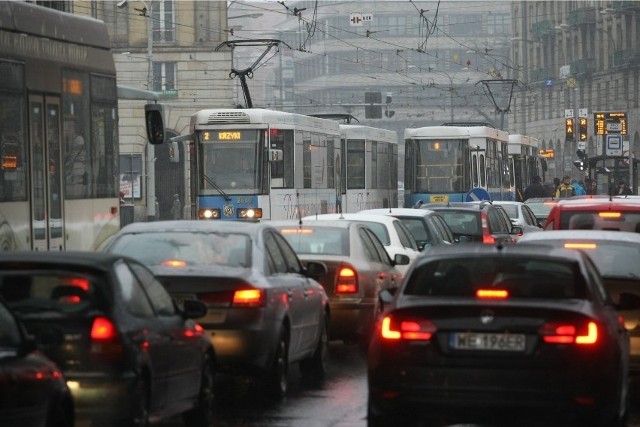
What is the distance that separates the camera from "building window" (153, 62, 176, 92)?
70938 millimetres

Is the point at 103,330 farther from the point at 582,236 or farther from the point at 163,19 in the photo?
the point at 163,19

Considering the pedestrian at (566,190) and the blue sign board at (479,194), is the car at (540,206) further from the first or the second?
the pedestrian at (566,190)

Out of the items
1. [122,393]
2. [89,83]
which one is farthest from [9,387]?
[89,83]

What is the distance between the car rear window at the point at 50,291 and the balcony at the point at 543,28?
105 meters

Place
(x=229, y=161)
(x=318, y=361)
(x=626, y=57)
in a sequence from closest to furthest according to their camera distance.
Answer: (x=318, y=361) < (x=229, y=161) < (x=626, y=57)

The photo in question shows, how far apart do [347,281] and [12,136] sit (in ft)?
11.8

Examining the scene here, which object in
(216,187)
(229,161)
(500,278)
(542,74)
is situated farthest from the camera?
(542,74)

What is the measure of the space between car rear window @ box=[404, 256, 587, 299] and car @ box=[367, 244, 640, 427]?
0.02m

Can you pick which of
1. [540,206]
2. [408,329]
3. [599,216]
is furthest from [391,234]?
[540,206]

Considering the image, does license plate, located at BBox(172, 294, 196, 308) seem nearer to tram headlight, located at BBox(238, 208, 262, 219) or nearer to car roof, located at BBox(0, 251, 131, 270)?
car roof, located at BBox(0, 251, 131, 270)

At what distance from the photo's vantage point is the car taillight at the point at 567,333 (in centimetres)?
1030

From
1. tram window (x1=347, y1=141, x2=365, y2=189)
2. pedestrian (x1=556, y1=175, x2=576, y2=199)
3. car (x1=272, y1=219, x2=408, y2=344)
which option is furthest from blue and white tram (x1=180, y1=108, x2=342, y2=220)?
car (x1=272, y1=219, x2=408, y2=344)

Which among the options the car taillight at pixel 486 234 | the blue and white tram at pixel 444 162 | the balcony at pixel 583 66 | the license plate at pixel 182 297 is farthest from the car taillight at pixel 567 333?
the balcony at pixel 583 66

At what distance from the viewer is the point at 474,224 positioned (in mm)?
28203
